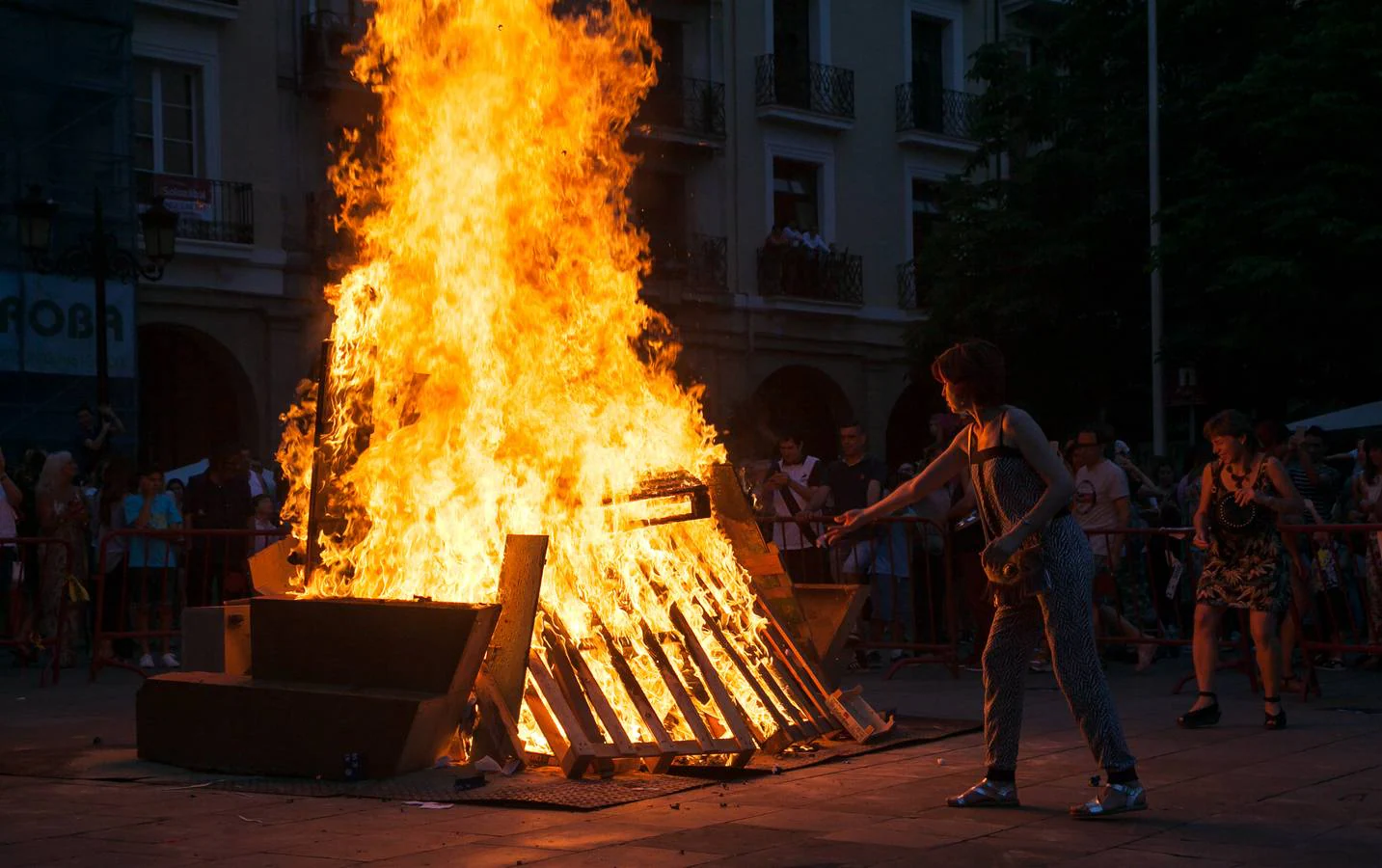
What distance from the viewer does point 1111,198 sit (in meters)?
27.5

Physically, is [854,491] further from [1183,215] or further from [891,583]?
[1183,215]

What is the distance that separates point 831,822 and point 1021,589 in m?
1.15

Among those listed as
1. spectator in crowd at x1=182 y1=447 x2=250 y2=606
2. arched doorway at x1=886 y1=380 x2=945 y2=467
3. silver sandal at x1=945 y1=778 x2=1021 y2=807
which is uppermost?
arched doorway at x1=886 y1=380 x2=945 y2=467

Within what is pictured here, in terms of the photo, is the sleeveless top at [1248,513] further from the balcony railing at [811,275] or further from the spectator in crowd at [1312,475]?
the balcony railing at [811,275]

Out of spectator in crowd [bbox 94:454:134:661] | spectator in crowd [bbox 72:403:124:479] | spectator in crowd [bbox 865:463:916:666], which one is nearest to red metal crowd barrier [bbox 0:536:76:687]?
spectator in crowd [bbox 94:454:134:661]

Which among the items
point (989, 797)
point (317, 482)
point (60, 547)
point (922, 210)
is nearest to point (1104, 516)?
point (317, 482)

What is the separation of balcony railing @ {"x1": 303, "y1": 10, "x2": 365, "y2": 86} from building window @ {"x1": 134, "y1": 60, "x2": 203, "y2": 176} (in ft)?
5.11

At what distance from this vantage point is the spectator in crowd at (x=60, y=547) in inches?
546

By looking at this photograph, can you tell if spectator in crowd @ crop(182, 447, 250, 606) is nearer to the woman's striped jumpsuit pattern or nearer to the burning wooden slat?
the burning wooden slat

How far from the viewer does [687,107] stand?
29.8 meters

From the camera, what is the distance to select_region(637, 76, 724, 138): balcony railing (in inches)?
1160

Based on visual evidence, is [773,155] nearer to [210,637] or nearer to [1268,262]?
[1268,262]

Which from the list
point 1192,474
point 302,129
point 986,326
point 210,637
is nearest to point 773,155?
point 986,326

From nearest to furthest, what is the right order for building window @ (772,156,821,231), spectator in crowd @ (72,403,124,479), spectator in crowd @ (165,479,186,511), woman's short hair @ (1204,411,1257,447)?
woman's short hair @ (1204,411,1257,447)
spectator in crowd @ (165,479,186,511)
spectator in crowd @ (72,403,124,479)
building window @ (772,156,821,231)
